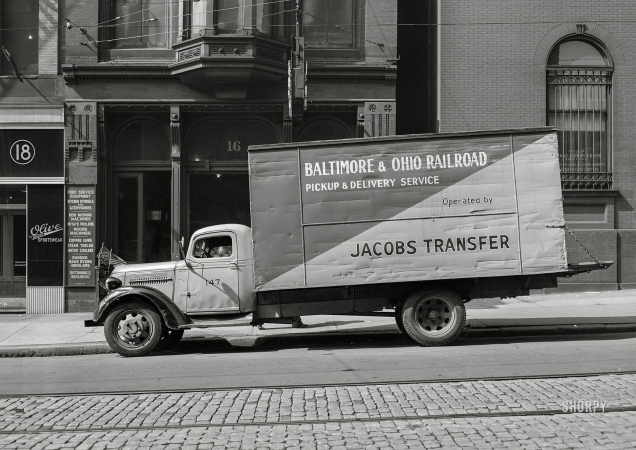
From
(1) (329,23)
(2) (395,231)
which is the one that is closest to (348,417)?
(2) (395,231)

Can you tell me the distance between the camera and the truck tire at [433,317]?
1069 centimetres

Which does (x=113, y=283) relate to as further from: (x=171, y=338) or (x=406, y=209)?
(x=406, y=209)

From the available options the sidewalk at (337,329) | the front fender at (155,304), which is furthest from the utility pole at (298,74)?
the front fender at (155,304)

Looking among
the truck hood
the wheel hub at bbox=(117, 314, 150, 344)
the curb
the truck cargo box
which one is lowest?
the curb

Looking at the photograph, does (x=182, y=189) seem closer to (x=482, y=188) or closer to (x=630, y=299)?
(x=482, y=188)

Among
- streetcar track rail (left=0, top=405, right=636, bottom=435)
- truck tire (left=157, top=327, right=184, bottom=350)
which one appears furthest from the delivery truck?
streetcar track rail (left=0, top=405, right=636, bottom=435)

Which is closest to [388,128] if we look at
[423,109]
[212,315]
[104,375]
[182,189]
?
[423,109]

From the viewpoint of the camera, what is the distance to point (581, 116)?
54.3 feet

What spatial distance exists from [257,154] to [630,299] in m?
8.83

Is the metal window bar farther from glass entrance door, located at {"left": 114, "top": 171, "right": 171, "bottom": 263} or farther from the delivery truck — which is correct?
glass entrance door, located at {"left": 114, "top": 171, "right": 171, "bottom": 263}

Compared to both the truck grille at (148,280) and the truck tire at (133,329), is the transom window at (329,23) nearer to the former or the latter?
the truck grille at (148,280)

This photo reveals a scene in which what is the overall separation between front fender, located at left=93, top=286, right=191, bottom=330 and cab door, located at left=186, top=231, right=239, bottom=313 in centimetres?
28

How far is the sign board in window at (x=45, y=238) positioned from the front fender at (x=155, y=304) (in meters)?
5.89

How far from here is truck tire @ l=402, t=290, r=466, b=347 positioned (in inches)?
421
